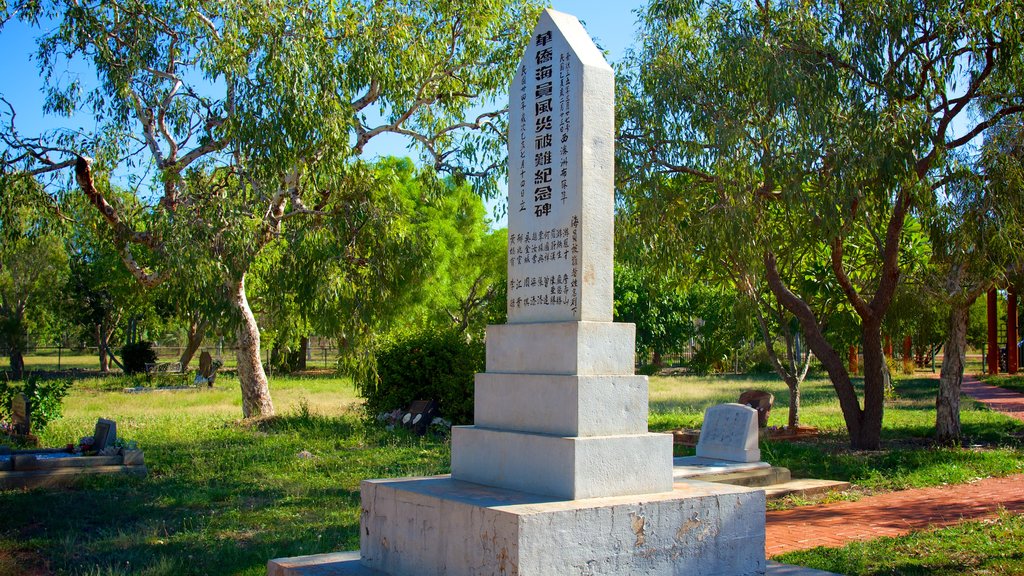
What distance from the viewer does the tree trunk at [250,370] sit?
1745 centimetres

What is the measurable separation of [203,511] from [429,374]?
8471 mm

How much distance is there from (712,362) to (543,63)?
40430 millimetres

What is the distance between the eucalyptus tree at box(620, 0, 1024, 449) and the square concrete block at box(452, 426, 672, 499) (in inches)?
289

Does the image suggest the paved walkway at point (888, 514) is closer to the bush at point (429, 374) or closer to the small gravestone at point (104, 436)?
the bush at point (429, 374)

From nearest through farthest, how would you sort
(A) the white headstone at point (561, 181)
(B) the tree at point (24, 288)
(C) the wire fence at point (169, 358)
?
1. (A) the white headstone at point (561, 181)
2. (B) the tree at point (24, 288)
3. (C) the wire fence at point (169, 358)

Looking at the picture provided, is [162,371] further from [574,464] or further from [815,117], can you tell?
[574,464]

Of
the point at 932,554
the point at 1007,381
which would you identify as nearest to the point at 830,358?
the point at 932,554

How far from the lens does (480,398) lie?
21.4 ft

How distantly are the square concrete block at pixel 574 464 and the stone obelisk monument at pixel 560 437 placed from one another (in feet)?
0.03

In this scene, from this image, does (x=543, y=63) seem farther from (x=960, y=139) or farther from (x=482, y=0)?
(x=482, y=0)

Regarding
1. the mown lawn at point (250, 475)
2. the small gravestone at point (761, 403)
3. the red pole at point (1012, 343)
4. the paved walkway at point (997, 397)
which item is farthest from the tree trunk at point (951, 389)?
the red pole at point (1012, 343)

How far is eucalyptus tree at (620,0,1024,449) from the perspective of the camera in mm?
12297

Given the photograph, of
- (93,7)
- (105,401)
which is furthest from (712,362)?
(93,7)

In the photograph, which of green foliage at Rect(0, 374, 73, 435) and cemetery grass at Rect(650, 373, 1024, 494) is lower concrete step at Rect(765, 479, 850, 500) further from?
green foliage at Rect(0, 374, 73, 435)
